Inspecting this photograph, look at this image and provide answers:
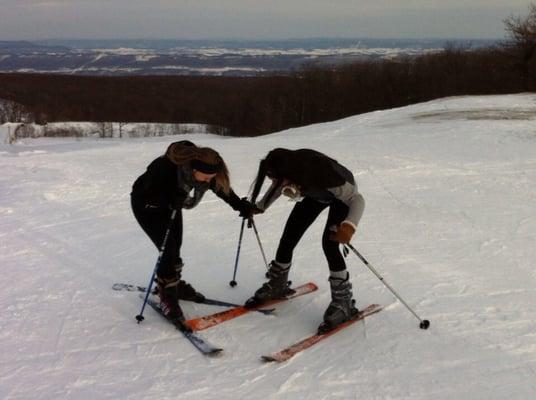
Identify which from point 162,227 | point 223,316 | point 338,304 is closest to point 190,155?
point 162,227

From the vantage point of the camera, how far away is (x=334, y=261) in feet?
13.4

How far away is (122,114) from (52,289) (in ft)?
241

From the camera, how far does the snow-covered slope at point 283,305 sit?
3592 millimetres

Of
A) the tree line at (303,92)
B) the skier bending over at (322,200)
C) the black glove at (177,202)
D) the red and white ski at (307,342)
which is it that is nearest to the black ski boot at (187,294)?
the skier bending over at (322,200)

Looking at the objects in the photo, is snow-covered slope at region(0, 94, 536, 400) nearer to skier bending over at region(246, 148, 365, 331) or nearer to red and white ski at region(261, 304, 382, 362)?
red and white ski at region(261, 304, 382, 362)

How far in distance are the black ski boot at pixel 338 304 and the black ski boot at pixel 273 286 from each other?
0.57 m

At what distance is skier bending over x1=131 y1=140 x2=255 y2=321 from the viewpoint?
155 inches

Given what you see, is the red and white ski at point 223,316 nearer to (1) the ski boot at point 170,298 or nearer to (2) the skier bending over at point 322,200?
(1) the ski boot at point 170,298

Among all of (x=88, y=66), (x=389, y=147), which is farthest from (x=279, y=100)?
(x=88, y=66)

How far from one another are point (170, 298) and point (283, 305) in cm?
108

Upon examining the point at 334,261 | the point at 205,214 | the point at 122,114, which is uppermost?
the point at 334,261

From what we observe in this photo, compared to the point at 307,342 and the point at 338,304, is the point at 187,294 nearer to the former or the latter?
the point at 307,342

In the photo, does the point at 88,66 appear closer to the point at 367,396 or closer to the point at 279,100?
the point at 279,100

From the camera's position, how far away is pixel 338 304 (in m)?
4.24
